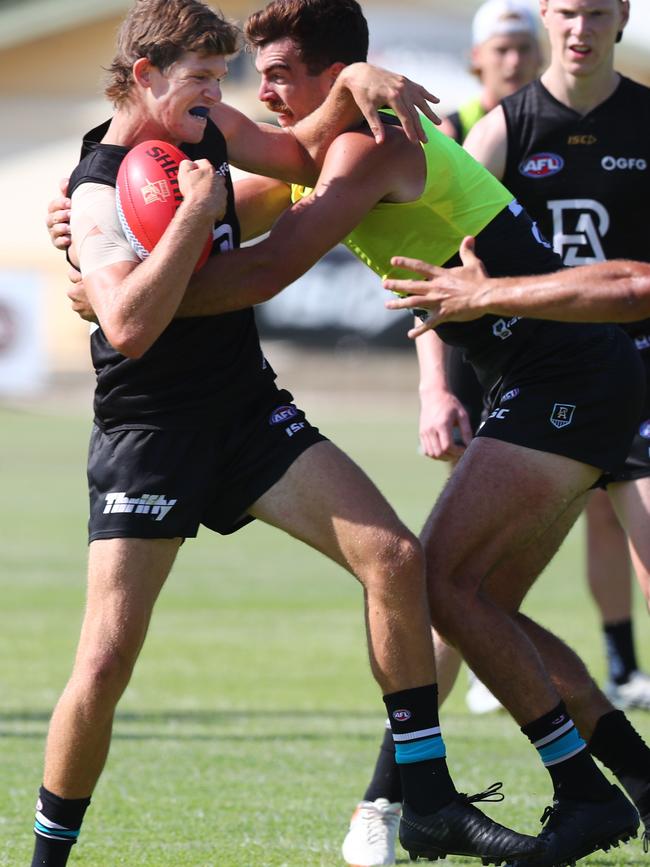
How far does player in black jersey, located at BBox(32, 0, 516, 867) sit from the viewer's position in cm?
442

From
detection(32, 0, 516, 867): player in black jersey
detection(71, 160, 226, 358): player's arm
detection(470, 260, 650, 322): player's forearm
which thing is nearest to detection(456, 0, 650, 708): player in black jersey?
detection(32, 0, 516, 867): player in black jersey

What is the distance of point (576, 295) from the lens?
14.0 feet

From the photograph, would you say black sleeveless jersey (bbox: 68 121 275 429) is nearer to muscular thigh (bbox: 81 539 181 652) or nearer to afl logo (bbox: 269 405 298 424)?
afl logo (bbox: 269 405 298 424)

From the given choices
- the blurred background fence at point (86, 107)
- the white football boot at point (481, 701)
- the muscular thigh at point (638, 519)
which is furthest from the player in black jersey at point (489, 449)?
the blurred background fence at point (86, 107)

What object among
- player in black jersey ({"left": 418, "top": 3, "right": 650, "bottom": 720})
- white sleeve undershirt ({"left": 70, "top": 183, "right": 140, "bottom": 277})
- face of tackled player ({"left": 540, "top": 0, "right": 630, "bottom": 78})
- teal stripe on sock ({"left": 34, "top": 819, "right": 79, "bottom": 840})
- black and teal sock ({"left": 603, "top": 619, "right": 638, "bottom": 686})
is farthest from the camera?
black and teal sock ({"left": 603, "top": 619, "right": 638, "bottom": 686})

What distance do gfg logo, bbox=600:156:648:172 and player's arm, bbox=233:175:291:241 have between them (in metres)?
1.53

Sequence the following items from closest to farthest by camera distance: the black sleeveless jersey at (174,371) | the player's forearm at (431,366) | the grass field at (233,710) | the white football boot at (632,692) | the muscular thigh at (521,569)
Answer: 1. the black sleeveless jersey at (174,371)
2. the muscular thigh at (521,569)
3. the grass field at (233,710)
4. the player's forearm at (431,366)
5. the white football boot at (632,692)

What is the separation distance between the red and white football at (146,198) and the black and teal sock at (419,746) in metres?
1.40

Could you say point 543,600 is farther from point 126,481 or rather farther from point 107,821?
point 126,481

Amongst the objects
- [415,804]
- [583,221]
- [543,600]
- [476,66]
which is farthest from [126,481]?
[543,600]

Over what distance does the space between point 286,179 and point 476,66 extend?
3.27 meters

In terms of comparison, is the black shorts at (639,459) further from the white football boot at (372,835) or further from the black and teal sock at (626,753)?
the white football boot at (372,835)

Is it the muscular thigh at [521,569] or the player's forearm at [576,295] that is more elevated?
the player's forearm at [576,295]

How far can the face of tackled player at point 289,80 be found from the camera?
475 cm
